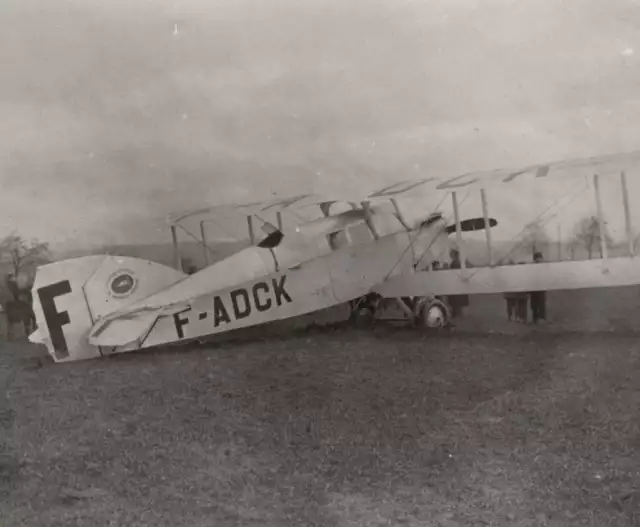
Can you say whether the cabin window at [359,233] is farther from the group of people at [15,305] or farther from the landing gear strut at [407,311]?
the group of people at [15,305]

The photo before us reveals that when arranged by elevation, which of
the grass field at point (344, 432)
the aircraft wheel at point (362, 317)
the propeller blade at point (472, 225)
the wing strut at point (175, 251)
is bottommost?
the grass field at point (344, 432)

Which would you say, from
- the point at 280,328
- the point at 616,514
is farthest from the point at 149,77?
the point at 616,514

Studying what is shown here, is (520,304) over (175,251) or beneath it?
beneath

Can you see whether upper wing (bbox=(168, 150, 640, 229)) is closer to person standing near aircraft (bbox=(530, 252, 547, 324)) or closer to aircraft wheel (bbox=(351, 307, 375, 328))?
person standing near aircraft (bbox=(530, 252, 547, 324))

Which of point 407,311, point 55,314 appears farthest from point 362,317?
point 55,314

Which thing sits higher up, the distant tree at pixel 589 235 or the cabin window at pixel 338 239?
the cabin window at pixel 338 239

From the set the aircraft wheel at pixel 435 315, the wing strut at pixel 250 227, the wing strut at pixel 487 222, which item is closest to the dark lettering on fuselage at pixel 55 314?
the wing strut at pixel 250 227

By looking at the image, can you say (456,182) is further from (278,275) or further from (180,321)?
(180,321)
